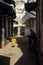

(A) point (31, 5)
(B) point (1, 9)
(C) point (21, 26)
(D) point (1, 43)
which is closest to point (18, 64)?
(B) point (1, 9)

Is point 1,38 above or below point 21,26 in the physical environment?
above

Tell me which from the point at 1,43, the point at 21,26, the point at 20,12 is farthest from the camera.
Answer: the point at 20,12

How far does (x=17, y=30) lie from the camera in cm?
6738

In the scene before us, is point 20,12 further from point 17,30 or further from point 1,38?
point 1,38

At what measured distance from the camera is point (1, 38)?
69.3 feet

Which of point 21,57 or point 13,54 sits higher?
point 21,57

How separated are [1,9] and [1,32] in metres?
3.27

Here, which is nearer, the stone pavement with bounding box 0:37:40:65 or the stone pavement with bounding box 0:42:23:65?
the stone pavement with bounding box 0:37:40:65

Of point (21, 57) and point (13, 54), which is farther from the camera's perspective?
point (13, 54)

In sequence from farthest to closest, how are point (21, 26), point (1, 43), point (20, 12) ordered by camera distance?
point (20, 12) → point (21, 26) → point (1, 43)

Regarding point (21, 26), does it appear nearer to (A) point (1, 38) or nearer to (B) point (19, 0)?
(B) point (19, 0)

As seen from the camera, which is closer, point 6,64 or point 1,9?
point 6,64

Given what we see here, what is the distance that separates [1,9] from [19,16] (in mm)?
51686

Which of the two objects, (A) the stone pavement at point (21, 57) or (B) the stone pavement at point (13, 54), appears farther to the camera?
(B) the stone pavement at point (13, 54)
